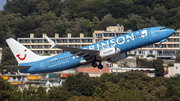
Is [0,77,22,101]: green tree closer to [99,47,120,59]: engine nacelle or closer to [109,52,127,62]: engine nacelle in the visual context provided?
[109,52,127,62]: engine nacelle

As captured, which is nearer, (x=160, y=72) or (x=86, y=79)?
(x=86, y=79)

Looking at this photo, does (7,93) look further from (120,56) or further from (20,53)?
(120,56)

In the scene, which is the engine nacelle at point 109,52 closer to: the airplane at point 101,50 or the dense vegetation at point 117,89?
the airplane at point 101,50

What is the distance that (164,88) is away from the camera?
134 metres

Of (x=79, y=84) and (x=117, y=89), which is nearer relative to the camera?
(x=117, y=89)

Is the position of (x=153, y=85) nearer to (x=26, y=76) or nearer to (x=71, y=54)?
(x=26, y=76)

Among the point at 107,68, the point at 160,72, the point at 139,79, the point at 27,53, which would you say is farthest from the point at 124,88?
the point at 27,53

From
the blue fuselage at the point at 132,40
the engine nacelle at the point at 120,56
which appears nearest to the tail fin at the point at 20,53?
the blue fuselage at the point at 132,40

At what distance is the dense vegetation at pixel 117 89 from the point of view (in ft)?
411

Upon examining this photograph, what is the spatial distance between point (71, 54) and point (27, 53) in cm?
1033

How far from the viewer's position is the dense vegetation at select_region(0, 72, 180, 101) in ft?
411

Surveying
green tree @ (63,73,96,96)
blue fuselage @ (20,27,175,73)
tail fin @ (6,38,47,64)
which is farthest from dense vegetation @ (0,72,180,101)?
blue fuselage @ (20,27,175,73)

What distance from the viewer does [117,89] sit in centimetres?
13588

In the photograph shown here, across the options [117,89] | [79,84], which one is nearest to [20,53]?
[117,89]
